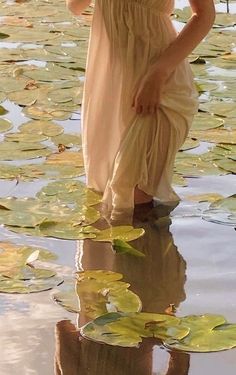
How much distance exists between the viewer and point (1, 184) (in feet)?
8.18

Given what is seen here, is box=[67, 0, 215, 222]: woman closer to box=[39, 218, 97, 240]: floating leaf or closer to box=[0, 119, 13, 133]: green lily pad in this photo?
box=[39, 218, 97, 240]: floating leaf

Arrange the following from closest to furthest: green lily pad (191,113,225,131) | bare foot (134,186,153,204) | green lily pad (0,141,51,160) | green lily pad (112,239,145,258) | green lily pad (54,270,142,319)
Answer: green lily pad (54,270,142,319), green lily pad (112,239,145,258), bare foot (134,186,153,204), green lily pad (0,141,51,160), green lily pad (191,113,225,131)

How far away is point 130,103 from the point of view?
7.63 feet

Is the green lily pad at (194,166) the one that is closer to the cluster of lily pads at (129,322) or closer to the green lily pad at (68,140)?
the green lily pad at (68,140)

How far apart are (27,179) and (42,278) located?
557 millimetres

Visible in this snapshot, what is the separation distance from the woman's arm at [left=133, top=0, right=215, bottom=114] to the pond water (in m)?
0.26

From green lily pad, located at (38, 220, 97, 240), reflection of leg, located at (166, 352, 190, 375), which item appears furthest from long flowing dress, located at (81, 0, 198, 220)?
reflection of leg, located at (166, 352, 190, 375)

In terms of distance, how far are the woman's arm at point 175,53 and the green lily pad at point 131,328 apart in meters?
0.57


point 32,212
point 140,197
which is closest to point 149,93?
point 140,197

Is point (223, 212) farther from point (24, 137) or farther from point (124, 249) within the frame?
point (24, 137)

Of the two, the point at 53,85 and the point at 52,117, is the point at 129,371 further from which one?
the point at 53,85

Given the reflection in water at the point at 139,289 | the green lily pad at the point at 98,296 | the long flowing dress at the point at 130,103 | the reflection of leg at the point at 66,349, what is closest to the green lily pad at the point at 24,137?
the long flowing dress at the point at 130,103

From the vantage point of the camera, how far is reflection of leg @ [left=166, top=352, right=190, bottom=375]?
1.71m

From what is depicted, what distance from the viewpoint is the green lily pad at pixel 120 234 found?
7.26 feet
